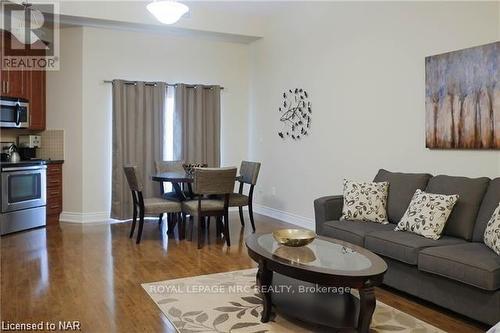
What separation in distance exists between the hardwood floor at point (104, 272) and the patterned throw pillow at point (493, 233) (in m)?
0.55

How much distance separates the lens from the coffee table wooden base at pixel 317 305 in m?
2.44

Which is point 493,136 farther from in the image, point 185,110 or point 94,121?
point 94,121

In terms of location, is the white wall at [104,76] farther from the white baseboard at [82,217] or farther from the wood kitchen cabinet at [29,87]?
the wood kitchen cabinet at [29,87]

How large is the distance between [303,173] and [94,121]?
10.6 feet

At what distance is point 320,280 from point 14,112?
5144 millimetres

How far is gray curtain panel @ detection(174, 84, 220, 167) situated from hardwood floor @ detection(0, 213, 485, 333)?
153 centimetres

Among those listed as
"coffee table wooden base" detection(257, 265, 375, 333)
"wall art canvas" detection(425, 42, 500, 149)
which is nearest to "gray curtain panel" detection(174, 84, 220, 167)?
"wall art canvas" detection(425, 42, 500, 149)

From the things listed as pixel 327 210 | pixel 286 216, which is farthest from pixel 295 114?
pixel 327 210

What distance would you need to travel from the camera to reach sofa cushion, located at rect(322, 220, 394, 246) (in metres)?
3.62

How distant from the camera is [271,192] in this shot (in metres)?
6.91

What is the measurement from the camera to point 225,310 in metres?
3.03

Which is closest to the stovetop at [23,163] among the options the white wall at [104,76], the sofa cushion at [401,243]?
the white wall at [104,76]

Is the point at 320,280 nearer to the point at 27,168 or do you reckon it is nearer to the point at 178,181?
the point at 178,181

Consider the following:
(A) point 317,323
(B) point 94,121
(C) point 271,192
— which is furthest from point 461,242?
(B) point 94,121
